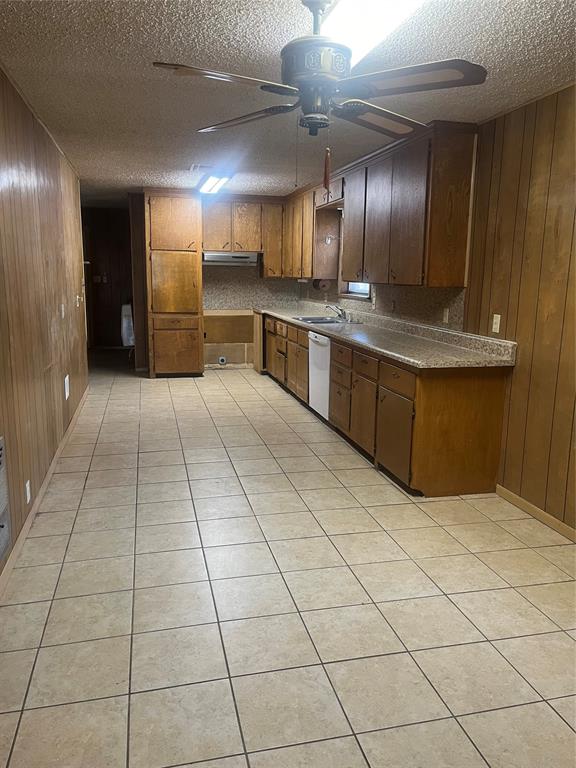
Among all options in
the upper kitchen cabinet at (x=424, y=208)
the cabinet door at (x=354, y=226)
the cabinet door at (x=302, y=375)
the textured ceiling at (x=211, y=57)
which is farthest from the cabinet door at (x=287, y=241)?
the textured ceiling at (x=211, y=57)

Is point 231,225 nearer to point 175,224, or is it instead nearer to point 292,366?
point 175,224

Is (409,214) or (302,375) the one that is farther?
(302,375)

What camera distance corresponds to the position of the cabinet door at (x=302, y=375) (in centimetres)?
580

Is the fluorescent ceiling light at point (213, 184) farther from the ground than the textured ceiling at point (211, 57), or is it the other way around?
the textured ceiling at point (211, 57)

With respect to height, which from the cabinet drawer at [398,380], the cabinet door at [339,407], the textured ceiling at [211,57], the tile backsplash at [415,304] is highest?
the textured ceiling at [211,57]

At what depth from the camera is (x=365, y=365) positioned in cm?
427

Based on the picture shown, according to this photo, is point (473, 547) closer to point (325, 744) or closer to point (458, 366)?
point (458, 366)

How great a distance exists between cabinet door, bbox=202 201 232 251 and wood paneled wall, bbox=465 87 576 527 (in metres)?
4.37

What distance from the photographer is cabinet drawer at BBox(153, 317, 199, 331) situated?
7246mm

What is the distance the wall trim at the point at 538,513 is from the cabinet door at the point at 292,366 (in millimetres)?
2920

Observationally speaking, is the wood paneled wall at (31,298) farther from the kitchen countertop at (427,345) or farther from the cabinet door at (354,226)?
the cabinet door at (354,226)

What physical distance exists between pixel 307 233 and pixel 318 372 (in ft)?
7.17

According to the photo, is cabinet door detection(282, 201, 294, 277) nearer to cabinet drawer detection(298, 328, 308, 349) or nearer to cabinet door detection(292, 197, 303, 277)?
cabinet door detection(292, 197, 303, 277)

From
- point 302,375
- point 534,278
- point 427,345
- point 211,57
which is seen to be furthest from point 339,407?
point 211,57
